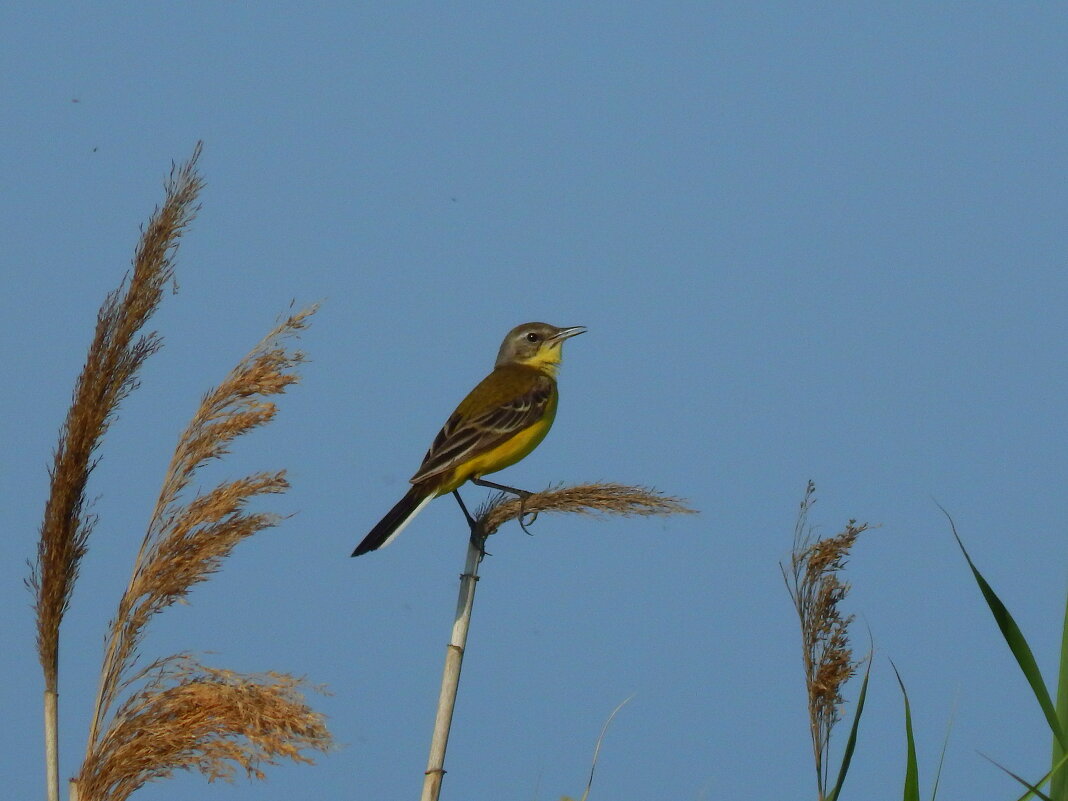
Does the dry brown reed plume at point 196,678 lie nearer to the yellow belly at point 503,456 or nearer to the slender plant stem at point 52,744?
the slender plant stem at point 52,744

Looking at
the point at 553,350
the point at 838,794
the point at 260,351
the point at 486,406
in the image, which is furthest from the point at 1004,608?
the point at 553,350

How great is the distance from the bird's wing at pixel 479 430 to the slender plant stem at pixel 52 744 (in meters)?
2.41

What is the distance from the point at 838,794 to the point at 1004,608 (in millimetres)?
675

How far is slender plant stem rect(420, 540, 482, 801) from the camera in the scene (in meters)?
3.72

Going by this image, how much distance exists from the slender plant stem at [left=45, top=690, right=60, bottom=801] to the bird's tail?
1.50 metres

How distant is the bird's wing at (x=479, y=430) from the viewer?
607cm

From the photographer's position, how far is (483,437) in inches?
252

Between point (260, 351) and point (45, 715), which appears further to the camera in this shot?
point (260, 351)

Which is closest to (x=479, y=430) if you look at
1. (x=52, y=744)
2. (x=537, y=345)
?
(x=537, y=345)

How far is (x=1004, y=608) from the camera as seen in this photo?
3.12 metres

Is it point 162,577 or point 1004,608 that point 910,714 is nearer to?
point 1004,608

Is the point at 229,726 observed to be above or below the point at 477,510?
below

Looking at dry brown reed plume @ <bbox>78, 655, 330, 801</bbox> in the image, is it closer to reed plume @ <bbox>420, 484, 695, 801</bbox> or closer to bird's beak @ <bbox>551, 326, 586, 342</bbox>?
reed plume @ <bbox>420, 484, 695, 801</bbox>

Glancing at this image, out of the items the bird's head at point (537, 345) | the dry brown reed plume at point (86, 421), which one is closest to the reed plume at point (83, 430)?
the dry brown reed plume at point (86, 421)
